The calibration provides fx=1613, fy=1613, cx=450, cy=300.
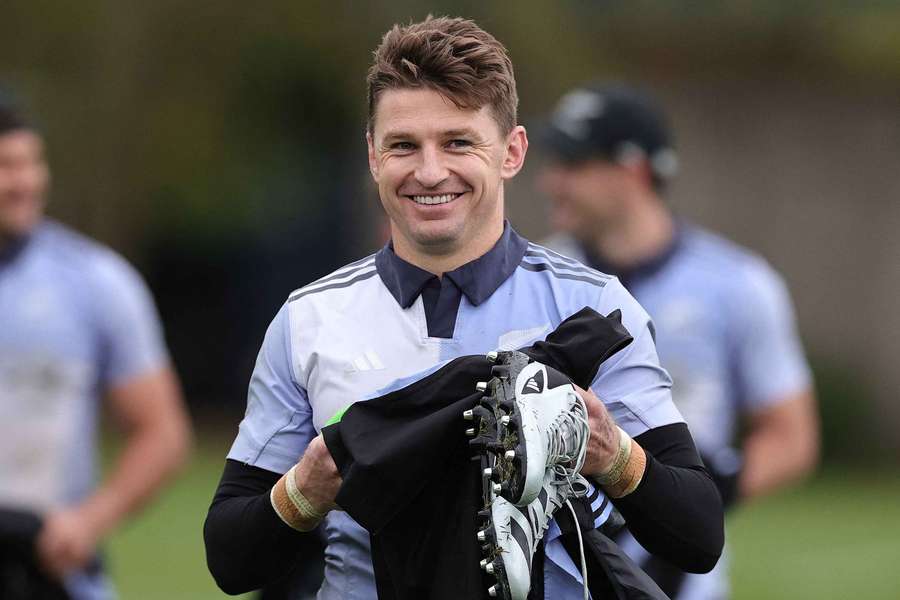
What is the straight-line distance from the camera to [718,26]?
68.4 feet

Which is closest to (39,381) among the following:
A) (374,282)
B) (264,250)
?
(374,282)

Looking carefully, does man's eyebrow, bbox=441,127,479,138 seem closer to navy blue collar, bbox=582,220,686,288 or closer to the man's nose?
the man's nose

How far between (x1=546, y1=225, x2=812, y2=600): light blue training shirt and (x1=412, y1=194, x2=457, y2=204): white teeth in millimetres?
2523

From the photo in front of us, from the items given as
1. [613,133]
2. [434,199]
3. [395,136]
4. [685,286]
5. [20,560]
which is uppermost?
[395,136]

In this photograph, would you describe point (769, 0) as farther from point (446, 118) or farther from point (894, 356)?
point (446, 118)

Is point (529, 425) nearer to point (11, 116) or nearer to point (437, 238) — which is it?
point (437, 238)

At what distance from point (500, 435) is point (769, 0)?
745 inches

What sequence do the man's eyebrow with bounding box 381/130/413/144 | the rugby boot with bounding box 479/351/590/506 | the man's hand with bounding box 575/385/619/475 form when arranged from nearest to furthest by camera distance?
the rugby boot with bounding box 479/351/590/506 < the man's hand with bounding box 575/385/619/475 < the man's eyebrow with bounding box 381/130/413/144

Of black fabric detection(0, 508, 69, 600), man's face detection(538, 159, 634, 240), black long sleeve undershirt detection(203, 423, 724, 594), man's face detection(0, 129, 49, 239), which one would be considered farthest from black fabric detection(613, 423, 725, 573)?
man's face detection(0, 129, 49, 239)

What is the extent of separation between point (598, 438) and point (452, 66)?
0.79m

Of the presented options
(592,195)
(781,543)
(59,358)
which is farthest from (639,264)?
(781,543)

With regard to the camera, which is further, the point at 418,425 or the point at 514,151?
the point at 514,151

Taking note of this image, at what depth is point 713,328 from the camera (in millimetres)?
5766

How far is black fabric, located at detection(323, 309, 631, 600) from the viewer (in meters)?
3.06
